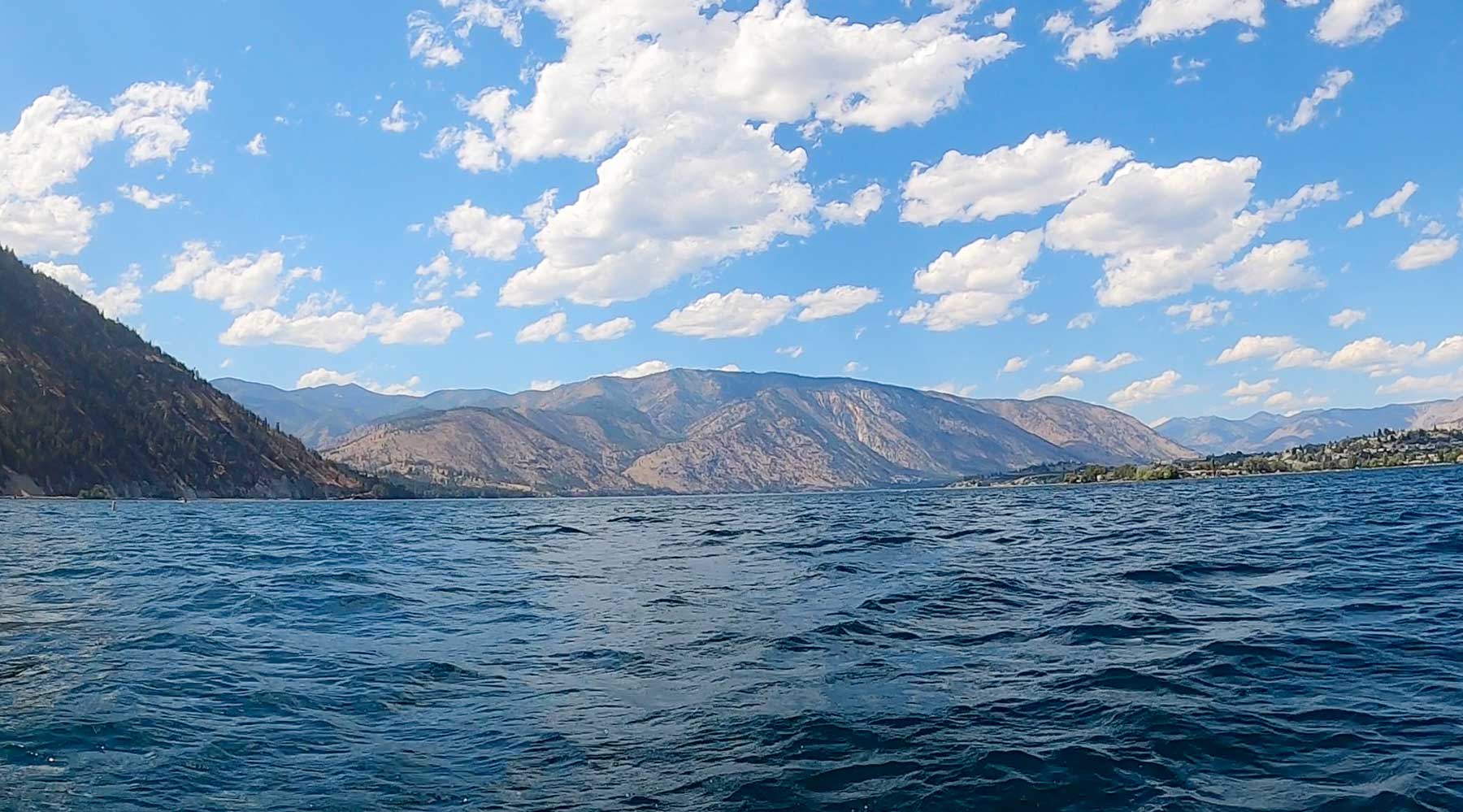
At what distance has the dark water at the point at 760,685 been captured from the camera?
11617 mm

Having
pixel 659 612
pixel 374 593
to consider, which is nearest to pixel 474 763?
pixel 659 612

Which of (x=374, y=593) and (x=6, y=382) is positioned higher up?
(x=6, y=382)

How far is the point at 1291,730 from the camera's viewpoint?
1318 cm

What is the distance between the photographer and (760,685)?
16953 millimetres

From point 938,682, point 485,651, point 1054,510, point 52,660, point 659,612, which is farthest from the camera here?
point 1054,510

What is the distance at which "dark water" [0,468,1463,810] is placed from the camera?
Result: 11.6 metres

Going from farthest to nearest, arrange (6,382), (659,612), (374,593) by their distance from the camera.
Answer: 1. (6,382)
2. (374,593)
3. (659,612)

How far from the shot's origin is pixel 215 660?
19.4 meters

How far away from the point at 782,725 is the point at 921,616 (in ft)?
33.2

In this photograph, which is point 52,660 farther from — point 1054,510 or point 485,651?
point 1054,510

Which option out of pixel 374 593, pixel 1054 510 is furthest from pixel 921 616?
pixel 1054 510

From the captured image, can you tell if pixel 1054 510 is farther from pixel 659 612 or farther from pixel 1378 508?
pixel 659 612

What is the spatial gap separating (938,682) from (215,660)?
48.8 ft

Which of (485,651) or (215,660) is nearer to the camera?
(215,660)
